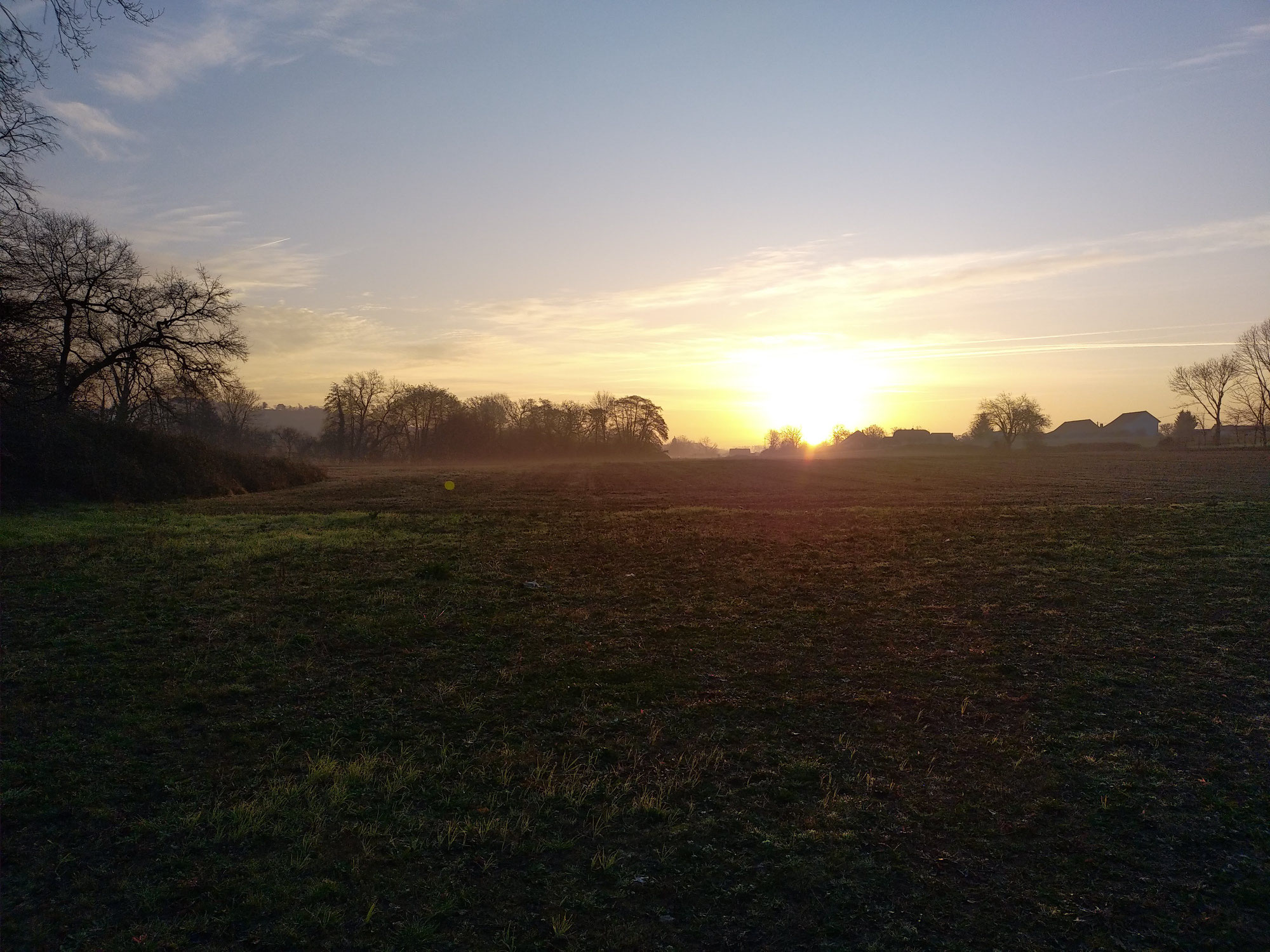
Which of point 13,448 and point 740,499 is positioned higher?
point 13,448

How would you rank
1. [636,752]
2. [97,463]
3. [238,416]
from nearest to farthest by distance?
[636,752] → [97,463] → [238,416]

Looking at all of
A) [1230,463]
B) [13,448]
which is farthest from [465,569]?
[1230,463]

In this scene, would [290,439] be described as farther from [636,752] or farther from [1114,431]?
[1114,431]

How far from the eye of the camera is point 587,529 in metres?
19.4

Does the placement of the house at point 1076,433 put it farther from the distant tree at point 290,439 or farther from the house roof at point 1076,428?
the distant tree at point 290,439

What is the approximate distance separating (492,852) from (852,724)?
3598 millimetres

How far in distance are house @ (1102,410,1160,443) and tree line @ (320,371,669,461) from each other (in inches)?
3151

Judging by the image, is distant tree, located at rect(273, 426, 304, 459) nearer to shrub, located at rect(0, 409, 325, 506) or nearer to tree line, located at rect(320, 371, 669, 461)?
tree line, located at rect(320, 371, 669, 461)

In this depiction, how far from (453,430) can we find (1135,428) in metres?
116

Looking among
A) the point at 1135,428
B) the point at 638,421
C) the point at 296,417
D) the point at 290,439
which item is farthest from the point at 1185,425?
the point at 296,417

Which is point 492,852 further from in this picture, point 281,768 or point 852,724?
point 852,724

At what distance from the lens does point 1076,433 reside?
13650 centimetres

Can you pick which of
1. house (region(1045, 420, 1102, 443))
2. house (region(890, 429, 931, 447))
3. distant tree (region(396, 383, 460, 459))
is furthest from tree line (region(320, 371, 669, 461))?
house (region(1045, 420, 1102, 443))

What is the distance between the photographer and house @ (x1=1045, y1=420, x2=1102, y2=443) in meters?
133
